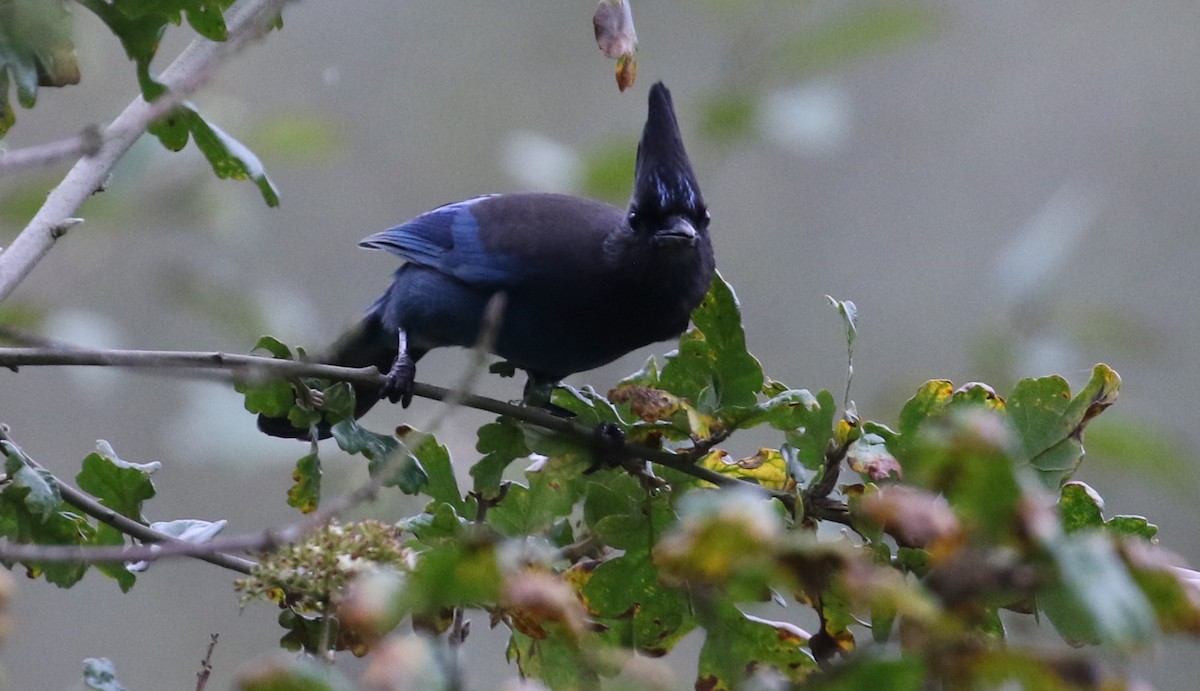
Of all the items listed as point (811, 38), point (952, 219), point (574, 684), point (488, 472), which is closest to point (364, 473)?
point (488, 472)

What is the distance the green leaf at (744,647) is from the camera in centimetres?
193

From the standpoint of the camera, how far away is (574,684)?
6.32 feet

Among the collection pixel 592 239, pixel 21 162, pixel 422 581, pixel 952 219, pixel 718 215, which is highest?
pixel 952 219

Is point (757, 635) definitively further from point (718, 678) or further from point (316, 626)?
point (316, 626)

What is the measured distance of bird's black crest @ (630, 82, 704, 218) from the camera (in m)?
2.93

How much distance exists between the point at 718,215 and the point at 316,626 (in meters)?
4.42

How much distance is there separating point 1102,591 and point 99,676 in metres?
1.23

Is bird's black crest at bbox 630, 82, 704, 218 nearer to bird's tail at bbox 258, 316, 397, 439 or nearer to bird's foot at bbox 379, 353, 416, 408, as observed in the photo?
bird's foot at bbox 379, 353, 416, 408

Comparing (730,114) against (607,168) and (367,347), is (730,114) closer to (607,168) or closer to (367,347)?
(607,168)

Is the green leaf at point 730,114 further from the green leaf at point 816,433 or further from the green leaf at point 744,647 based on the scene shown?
the green leaf at point 744,647

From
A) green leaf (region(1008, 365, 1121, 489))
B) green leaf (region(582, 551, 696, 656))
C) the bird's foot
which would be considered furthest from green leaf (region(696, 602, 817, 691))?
the bird's foot

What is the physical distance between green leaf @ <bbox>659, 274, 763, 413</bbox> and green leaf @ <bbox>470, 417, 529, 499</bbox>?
31cm

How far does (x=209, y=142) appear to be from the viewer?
2127mm

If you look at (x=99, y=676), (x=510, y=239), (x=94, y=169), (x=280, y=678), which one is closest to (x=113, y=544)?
(x=99, y=676)
